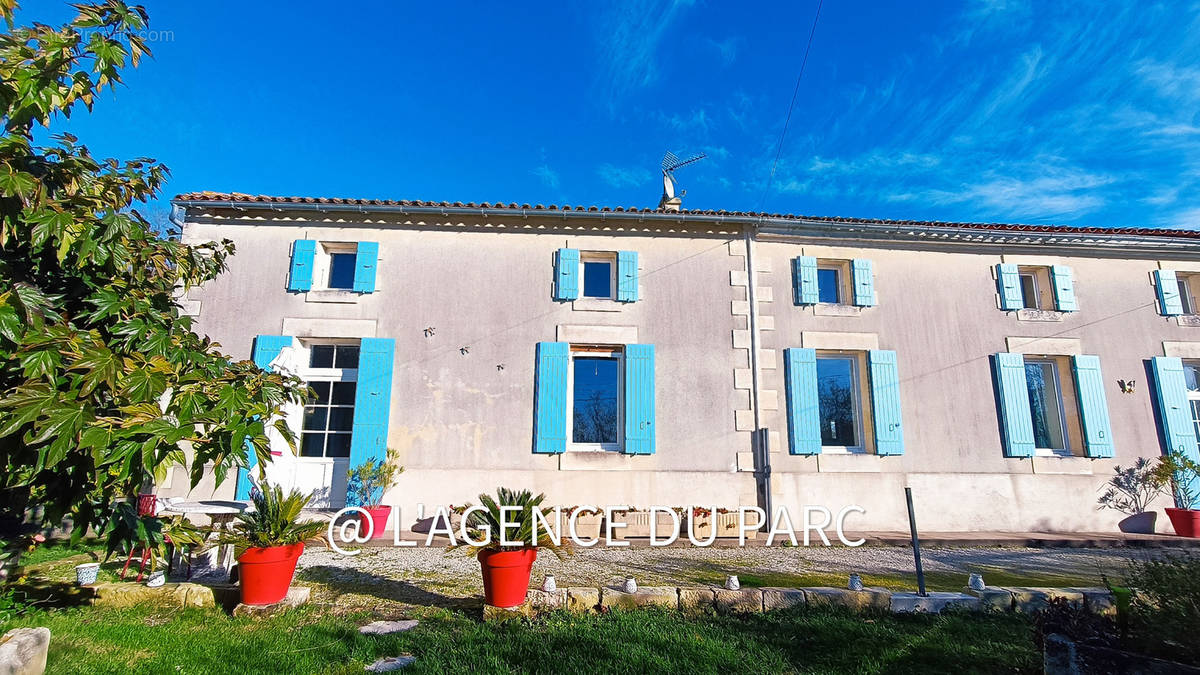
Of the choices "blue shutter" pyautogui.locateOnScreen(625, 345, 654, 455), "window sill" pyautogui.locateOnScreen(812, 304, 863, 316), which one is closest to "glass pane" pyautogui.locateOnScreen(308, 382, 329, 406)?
"blue shutter" pyautogui.locateOnScreen(625, 345, 654, 455)

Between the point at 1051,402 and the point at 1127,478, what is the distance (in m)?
1.27

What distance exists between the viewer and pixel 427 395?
7410mm

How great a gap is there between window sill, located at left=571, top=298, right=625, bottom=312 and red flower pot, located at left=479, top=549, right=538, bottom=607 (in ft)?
15.2

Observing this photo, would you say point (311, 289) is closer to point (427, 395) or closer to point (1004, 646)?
point (427, 395)

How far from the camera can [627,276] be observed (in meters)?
7.99

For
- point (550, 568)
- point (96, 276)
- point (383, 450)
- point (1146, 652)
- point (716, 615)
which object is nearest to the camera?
point (1146, 652)

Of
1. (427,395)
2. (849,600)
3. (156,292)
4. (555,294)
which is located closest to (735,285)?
(555,294)

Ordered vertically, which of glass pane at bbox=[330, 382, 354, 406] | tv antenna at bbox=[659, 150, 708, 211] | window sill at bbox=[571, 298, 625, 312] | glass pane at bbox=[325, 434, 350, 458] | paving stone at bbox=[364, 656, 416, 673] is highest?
tv antenna at bbox=[659, 150, 708, 211]

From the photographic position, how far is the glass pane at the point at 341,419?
7.52 meters

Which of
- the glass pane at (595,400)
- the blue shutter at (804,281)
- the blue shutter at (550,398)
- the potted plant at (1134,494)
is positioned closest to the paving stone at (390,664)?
the blue shutter at (550,398)

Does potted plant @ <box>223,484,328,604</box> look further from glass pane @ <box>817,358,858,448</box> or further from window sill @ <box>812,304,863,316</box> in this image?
window sill @ <box>812,304,863,316</box>

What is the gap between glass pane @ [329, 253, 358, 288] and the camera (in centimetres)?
812

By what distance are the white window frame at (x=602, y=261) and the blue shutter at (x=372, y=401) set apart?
8.98 ft

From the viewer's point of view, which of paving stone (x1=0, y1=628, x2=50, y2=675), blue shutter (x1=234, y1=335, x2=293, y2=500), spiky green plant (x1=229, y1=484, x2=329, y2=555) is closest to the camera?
paving stone (x1=0, y1=628, x2=50, y2=675)
